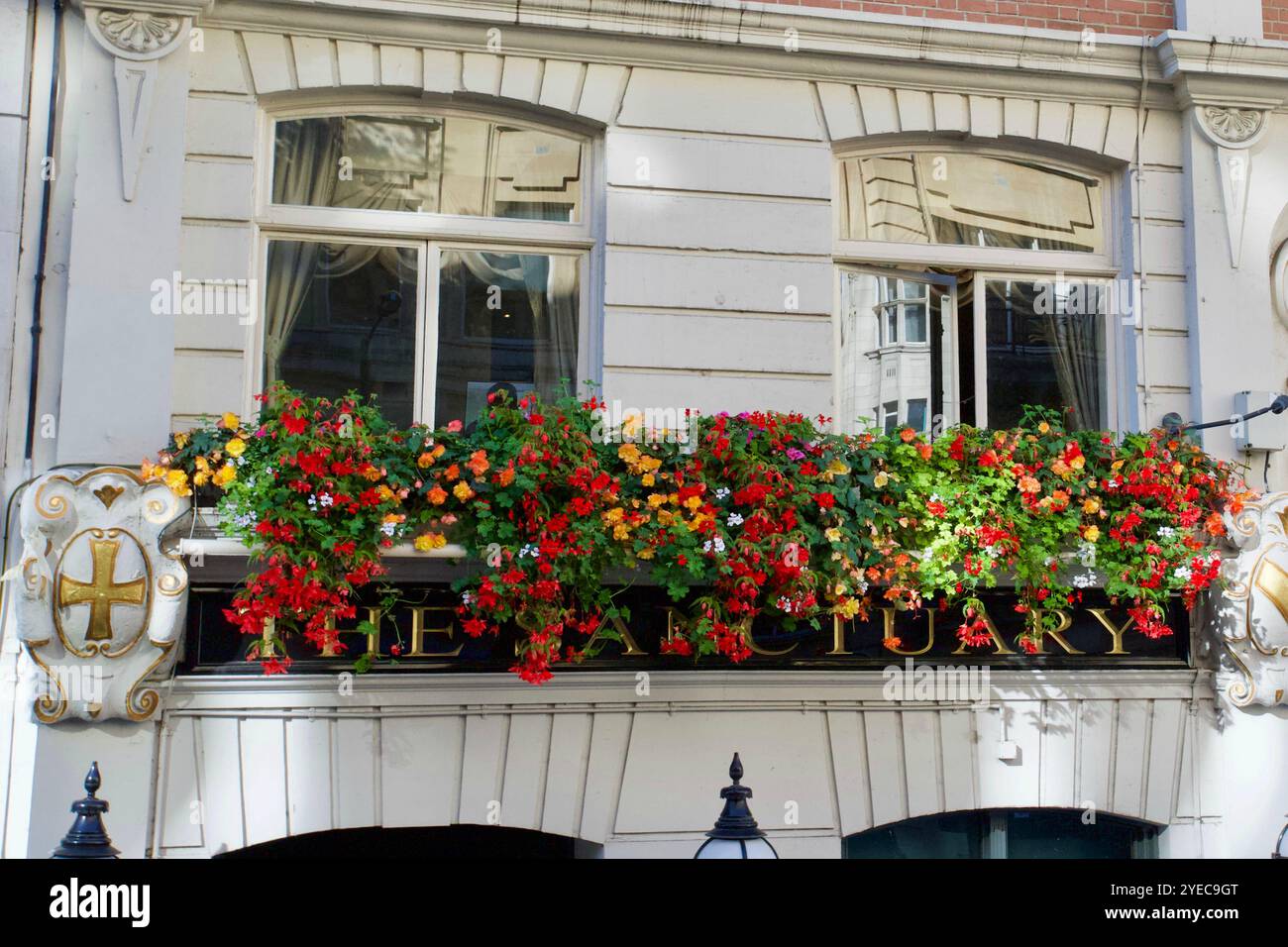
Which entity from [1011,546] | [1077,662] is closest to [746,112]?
[1011,546]

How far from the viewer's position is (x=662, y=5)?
8070 mm

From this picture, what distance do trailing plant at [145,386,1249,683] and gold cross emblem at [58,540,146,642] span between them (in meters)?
0.50

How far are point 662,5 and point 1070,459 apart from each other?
12.1ft

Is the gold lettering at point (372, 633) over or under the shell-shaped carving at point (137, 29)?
under

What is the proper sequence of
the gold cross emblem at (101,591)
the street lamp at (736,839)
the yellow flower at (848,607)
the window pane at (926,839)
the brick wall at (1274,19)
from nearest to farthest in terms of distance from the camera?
Result: the street lamp at (736,839) → the gold cross emblem at (101,591) → the yellow flower at (848,607) → the window pane at (926,839) → the brick wall at (1274,19)

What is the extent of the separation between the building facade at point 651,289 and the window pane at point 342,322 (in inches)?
0.9

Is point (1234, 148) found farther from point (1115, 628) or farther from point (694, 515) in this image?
point (694, 515)

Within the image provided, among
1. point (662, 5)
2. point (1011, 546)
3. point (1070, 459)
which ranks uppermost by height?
point (662, 5)

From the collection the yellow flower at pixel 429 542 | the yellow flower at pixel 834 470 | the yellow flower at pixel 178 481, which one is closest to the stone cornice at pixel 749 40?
the yellow flower at pixel 834 470

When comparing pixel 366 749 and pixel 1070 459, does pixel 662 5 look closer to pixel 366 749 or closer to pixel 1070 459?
pixel 1070 459

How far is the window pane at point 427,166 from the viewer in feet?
26.5

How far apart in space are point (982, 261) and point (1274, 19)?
8.68 feet

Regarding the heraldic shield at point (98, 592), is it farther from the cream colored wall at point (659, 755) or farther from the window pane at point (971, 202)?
the window pane at point (971, 202)
